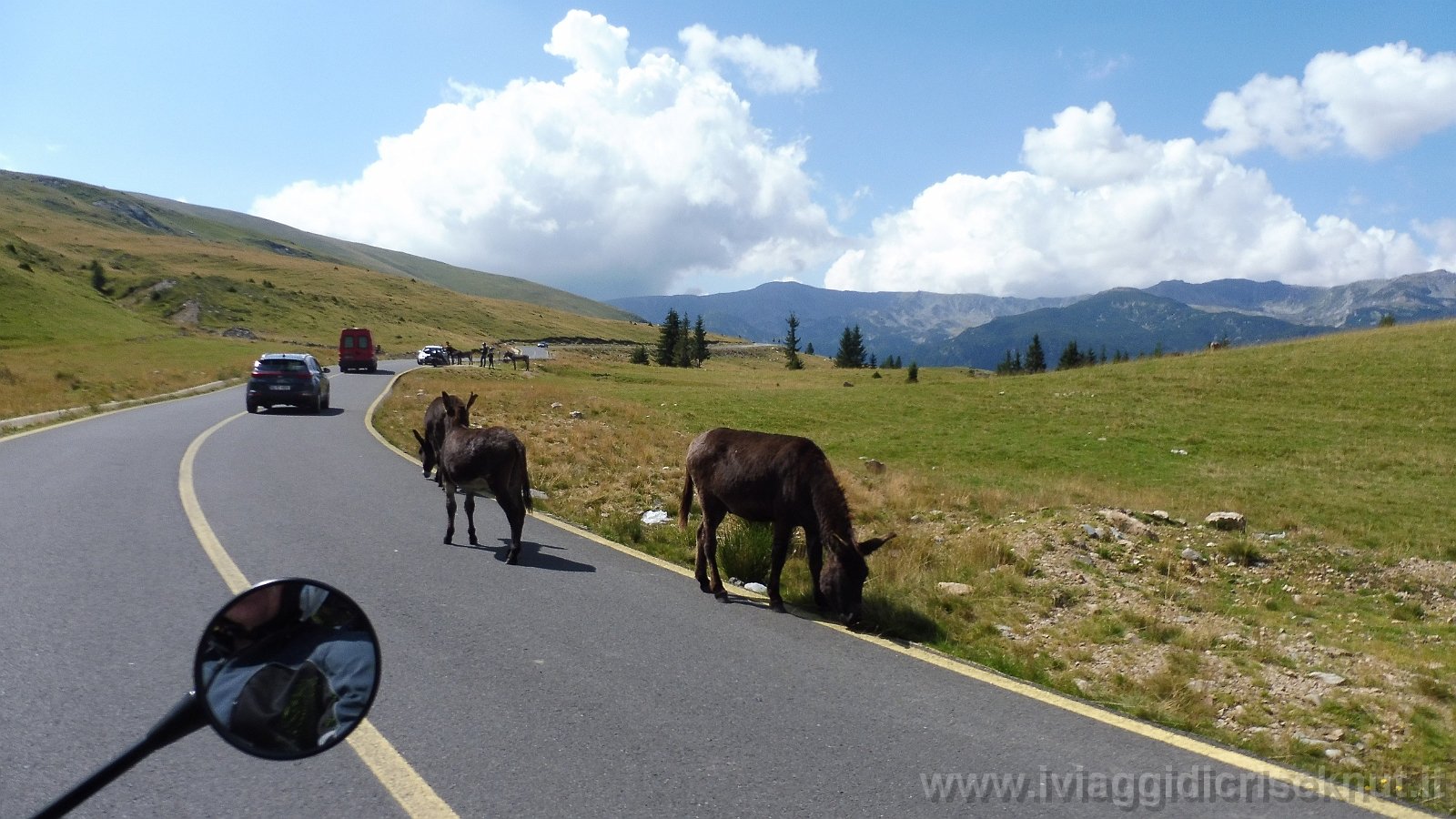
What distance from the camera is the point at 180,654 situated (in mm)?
5512

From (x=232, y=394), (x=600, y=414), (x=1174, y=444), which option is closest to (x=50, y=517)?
(x=600, y=414)

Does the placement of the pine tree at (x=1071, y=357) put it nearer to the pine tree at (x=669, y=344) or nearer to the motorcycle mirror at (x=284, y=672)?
the pine tree at (x=669, y=344)

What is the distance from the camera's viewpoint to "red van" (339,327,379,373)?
2052 inches

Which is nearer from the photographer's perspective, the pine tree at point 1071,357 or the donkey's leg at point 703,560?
the donkey's leg at point 703,560

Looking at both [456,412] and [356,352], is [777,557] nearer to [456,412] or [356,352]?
[456,412]

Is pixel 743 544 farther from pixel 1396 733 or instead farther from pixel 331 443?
pixel 331 443

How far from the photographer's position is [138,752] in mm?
2215

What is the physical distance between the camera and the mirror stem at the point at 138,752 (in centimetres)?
214

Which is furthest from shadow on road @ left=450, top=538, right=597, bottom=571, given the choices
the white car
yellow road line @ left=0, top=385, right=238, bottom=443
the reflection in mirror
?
the white car

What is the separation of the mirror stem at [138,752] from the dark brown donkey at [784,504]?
5.46m

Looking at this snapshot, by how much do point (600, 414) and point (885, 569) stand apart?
61.4ft

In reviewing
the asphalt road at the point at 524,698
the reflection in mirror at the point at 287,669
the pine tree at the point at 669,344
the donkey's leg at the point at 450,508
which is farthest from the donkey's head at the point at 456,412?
the pine tree at the point at 669,344

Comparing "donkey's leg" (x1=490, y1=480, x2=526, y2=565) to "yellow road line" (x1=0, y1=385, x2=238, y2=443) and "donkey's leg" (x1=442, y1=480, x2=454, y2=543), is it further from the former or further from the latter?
"yellow road line" (x1=0, y1=385, x2=238, y2=443)

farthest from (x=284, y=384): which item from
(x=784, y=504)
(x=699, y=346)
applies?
(x=699, y=346)
